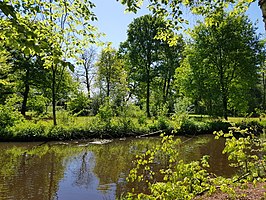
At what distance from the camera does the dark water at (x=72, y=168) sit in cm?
752

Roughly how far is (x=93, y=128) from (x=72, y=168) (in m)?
7.81

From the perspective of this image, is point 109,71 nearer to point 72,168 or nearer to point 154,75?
point 154,75

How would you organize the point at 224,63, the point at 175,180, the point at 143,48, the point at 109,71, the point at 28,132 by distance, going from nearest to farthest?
the point at 175,180 < the point at 28,132 < the point at 224,63 < the point at 143,48 < the point at 109,71

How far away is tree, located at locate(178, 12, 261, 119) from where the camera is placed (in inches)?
969

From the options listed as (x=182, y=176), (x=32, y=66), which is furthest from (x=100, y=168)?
(x=32, y=66)

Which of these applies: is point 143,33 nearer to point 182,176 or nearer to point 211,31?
point 211,31

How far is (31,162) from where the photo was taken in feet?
35.9

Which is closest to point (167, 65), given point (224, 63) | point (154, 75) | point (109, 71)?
point (154, 75)

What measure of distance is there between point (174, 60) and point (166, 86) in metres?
5.86

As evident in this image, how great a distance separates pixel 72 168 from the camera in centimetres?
1030

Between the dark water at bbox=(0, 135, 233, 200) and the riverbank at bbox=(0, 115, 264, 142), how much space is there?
1212mm

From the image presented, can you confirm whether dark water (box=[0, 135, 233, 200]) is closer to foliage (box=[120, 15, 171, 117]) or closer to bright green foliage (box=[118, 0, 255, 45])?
bright green foliage (box=[118, 0, 255, 45])

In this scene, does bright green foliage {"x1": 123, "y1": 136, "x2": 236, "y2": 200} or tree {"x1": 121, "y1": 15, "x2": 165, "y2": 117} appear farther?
tree {"x1": 121, "y1": 15, "x2": 165, "y2": 117}

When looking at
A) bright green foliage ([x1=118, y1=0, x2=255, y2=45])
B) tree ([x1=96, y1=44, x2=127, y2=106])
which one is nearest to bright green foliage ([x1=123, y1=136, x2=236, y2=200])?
bright green foliage ([x1=118, y1=0, x2=255, y2=45])
